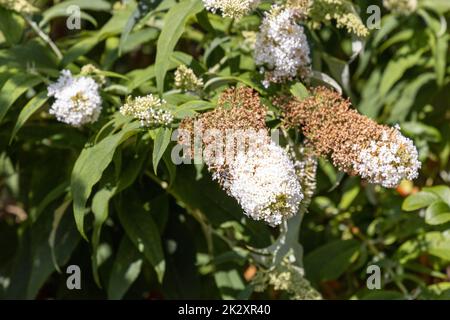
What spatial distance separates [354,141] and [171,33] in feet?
1.79

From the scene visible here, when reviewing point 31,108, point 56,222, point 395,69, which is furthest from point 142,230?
point 395,69

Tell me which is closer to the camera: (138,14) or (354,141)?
(354,141)

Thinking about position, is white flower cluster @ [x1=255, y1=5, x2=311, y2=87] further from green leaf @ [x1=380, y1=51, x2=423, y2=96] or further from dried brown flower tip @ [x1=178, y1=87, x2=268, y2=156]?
green leaf @ [x1=380, y1=51, x2=423, y2=96]

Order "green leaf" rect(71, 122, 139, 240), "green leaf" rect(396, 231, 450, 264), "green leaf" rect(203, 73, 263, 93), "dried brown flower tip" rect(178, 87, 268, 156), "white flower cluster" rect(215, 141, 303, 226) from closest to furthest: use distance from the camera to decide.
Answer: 1. "white flower cluster" rect(215, 141, 303, 226)
2. "dried brown flower tip" rect(178, 87, 268, 156)
3. "green leaf" rect(71, 122, 139, 240)
4. "green leaf" rect(203, 73, 263, 93)
5. "green leaf" rect(396, 231, 450, 264)

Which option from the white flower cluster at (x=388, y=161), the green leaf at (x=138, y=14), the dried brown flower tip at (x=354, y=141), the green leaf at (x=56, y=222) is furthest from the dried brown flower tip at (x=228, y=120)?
the green leaf at (x=56, y=222)

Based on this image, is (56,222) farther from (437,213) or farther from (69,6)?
(437,213)

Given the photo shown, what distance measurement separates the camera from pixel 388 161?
1.80m

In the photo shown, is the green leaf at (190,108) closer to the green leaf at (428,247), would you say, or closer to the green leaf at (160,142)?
the green leaf at (160,142)

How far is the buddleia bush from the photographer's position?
1901mm

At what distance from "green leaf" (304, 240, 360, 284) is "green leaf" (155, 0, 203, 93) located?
0.94m

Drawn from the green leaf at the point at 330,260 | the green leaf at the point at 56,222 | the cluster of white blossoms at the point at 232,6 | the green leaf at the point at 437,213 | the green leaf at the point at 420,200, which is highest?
the cluster of white blossoms at the point at 232,6

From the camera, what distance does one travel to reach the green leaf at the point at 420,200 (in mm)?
2340

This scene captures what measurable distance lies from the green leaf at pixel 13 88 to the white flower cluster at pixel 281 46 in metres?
0.62

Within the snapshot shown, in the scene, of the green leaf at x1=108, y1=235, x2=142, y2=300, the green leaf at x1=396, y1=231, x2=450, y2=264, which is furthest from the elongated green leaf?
the green leaf at x1=396, y1=231, x2=450, y2=264
